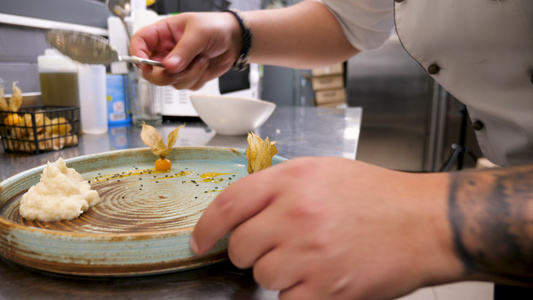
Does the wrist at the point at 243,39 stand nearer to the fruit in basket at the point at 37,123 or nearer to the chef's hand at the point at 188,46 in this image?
the chef's hand at the point at 188,46

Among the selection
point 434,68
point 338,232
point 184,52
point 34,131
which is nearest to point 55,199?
point 338,232

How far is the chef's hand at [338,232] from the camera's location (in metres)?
0.33

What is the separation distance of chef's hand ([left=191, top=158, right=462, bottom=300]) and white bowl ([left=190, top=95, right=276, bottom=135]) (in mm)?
946

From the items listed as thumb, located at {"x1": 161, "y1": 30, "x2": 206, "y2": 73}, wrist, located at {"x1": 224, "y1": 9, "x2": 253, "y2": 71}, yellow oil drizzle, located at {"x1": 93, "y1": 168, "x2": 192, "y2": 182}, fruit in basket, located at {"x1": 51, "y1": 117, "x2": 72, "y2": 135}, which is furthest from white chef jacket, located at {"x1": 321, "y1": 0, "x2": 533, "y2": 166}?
fruit in basket, located at {"x1": 51, "y1": 117, "x2": 72, "y2": 135}

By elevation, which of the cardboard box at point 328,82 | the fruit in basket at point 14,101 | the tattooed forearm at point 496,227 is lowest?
the tattooed forearm at point 496,227

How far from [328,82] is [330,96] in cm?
15

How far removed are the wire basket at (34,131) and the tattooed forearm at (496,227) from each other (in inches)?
43.1

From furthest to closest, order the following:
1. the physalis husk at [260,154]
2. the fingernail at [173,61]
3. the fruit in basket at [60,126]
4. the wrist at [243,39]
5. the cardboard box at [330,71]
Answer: the cardboard box at [330,71], the fruit in basket at [60,126], the wrist at [243,39], the fingernail at [173,61], the physalis husk at [260,154]

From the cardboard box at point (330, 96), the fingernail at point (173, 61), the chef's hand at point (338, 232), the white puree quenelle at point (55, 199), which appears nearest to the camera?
the chef's hand at point (338, 232)

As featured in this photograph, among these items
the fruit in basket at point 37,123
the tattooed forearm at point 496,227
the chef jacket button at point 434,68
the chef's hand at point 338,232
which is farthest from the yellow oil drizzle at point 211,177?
the fruit in basket at point 37,123

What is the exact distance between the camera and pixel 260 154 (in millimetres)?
662

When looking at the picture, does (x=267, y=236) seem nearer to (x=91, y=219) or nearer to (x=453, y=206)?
(x=453, y=206)

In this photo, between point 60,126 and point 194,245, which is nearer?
point 194,245

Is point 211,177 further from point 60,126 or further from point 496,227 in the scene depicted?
point 60,126
